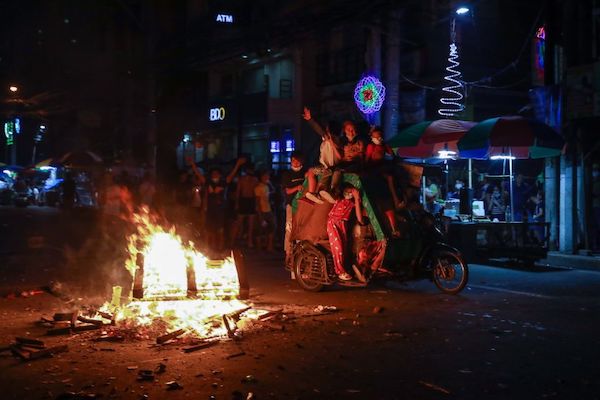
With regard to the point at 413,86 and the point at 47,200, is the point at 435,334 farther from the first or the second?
the point at 47,200

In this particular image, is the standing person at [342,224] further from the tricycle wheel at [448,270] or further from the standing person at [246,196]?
the standing person at [246,196]

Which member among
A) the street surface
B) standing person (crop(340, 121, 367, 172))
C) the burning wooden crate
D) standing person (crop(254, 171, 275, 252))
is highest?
standing person (crop(340, 121, 367, 172))

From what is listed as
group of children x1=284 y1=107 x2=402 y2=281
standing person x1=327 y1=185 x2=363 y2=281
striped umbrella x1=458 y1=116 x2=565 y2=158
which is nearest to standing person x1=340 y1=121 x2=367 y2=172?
group of children x1=284 y1=107 x2=402 y2=281

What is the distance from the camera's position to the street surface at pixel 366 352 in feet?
16.9

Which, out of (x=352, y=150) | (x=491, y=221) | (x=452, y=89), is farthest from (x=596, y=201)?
(x=352, y=150)

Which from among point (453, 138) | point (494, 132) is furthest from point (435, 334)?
point (453, 138)

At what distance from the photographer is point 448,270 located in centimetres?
971

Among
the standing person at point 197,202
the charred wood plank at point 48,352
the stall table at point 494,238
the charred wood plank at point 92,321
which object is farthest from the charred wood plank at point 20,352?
the stall table at point 494,238

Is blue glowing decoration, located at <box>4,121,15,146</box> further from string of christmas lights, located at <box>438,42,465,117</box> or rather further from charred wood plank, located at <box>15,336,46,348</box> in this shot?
charred wood plank, located at <box>15,336,46,348</box>

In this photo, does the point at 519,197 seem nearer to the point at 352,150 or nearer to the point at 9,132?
the point at 352,150

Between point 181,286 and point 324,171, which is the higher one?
point 324,171

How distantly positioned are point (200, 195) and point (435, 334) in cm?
981

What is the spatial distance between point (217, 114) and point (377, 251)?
25039 millimetres

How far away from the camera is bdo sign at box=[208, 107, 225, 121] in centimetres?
3306
